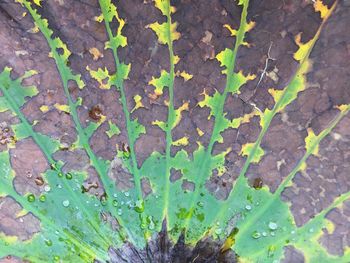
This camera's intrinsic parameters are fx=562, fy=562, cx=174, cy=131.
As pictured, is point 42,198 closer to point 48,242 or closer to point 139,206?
point 48,242

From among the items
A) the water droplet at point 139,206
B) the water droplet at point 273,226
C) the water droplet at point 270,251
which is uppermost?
the water droplet at point 273,226

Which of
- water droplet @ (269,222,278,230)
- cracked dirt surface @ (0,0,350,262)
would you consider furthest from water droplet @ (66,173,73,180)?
water droplet @ (269,222,278,230)

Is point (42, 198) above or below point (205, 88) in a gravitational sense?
below

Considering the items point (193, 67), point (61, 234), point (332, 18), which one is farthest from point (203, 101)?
point (61, 234)

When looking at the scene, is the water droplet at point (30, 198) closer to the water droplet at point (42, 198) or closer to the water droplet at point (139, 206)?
the water droplet at point (42, 198)

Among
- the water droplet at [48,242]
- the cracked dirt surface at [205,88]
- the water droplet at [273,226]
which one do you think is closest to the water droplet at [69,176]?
the cracked dirt surface at [205,88]

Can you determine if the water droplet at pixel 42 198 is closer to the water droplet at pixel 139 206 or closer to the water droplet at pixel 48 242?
the water droplet at pixel 48 242

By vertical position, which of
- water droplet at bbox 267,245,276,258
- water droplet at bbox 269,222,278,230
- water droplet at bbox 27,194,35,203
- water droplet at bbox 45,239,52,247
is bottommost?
water droplet at bbox 45,239,52,247

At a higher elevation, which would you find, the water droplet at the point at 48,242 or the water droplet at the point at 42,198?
the water droplet at the point at 42,198

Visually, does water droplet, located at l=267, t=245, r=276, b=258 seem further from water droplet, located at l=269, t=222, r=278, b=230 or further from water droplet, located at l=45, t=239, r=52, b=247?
water droplet, located at l=45, t=239, r=52, b=247

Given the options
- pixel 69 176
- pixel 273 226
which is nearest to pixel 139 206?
pixel 69 176

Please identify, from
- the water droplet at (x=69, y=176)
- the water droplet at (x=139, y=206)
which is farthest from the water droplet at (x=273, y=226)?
the water droplet at (x=69, y=176)
